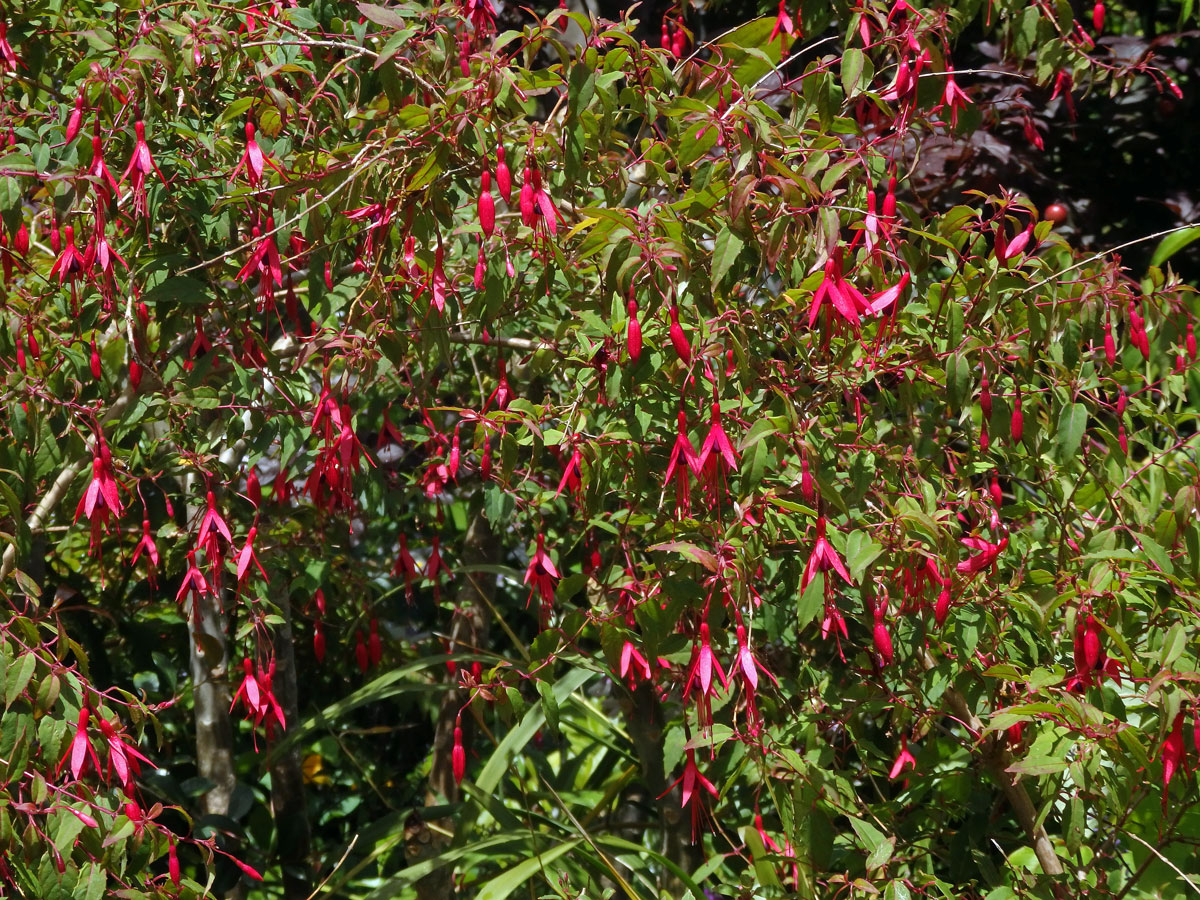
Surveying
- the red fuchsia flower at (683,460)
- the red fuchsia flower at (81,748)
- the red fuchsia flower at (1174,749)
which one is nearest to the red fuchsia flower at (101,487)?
the red fuchsia flower at (81,748)

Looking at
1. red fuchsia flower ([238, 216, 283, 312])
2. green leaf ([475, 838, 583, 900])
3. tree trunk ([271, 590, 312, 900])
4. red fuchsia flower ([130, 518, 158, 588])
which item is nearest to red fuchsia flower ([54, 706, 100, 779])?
red fuchsia flower ([130, 518, 158, 588])

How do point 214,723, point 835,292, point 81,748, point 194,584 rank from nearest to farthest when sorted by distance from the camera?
point 835,292 < point 81,748 < point 194,584 < point 214,723

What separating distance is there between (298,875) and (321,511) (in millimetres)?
905

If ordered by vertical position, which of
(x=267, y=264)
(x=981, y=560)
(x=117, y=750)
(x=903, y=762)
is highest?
(x=267, y=264)

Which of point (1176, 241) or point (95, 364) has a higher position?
point (95, 364)

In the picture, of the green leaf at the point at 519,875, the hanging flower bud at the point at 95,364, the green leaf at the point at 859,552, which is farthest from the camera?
the green leaf at the point at 519,875

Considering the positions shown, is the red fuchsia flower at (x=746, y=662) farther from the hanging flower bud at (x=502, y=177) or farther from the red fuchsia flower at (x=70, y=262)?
the red fuchsia flower at (x=70, y=262)

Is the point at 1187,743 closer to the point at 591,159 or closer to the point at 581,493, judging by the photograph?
the point at 581,493

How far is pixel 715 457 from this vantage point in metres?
1.27

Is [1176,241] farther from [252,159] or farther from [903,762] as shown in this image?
[252,159]

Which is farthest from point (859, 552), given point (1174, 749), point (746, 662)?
point (1174, 749)

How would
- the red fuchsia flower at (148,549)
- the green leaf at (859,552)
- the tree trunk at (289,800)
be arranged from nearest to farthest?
1. the green leaf at (859,552)
2. the red fuchsia flower at (148,549)
3. the tree trunk at (289,800)

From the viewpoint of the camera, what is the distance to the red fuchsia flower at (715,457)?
48.3 inches

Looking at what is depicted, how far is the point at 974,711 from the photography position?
5.76 ft
